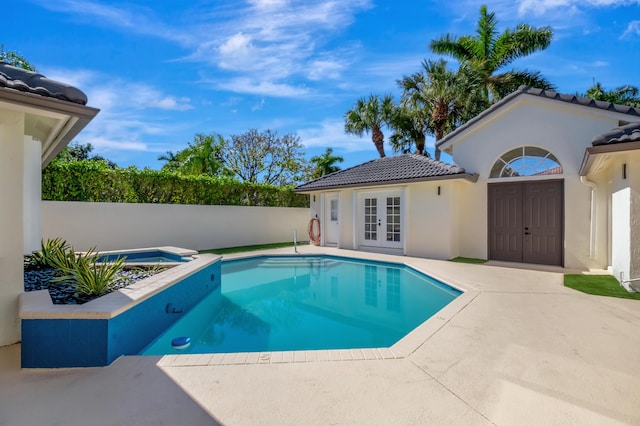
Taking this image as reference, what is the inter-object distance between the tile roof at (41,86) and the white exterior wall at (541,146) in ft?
41.7

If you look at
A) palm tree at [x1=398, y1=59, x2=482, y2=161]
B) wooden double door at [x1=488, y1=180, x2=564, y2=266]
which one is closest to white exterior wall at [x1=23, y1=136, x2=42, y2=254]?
wooden double door at [x1=488, y1=180, x2=564, y2=266]

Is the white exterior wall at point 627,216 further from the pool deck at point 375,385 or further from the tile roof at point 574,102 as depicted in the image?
the pool deck at point 375,385

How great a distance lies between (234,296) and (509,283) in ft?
24.4

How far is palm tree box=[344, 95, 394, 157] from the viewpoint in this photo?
24.1 meters

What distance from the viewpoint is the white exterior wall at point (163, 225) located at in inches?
Result: 470

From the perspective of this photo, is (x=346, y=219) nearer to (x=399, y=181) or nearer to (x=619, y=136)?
(x=399, y=181)

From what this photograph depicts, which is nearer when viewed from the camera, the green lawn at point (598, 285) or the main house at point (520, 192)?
the green lawn at point (598, 285)

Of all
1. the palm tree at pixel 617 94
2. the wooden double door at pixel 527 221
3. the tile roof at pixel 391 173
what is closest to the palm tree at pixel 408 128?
the tile roof at pixel 391 173

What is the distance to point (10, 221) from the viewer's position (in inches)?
170

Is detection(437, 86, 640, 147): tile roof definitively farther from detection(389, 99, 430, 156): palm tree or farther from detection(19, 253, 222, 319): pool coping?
detection(19, 253, 222, 319): pool coping

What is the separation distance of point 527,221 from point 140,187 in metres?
15.9

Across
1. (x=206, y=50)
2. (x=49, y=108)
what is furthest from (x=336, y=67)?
(x=49, y=108)

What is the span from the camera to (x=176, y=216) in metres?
14.8

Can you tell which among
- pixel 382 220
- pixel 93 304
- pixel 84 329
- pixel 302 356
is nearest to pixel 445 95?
pixel 382 220
